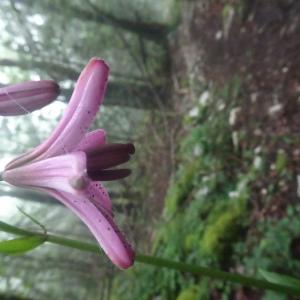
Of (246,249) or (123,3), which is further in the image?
(123,3)

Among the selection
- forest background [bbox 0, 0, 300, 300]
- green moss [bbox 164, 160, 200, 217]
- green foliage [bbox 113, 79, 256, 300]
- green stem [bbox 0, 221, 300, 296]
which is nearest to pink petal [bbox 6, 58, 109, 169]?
green stem [bbox 0, 221, 300, 296]

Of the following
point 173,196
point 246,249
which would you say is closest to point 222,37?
point 173,196

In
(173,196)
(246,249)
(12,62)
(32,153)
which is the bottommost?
(32,153)

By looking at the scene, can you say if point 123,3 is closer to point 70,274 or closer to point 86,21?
point 86,21

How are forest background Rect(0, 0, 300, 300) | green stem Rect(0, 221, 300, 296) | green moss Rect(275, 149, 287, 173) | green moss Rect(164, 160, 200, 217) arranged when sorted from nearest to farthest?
green stem Rect(0, 221, 300, 296)
green moss Rect(275, 149, 287, 173)
forest background Rect(0, 0, 300, 300)
green moss Rect(164, 160, 200, 217)

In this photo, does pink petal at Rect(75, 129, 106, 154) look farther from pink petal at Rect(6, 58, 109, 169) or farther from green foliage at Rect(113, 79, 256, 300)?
green foliage at Rect(113, 79, 256, 300)

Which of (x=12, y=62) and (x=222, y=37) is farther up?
(x=12, y=62)

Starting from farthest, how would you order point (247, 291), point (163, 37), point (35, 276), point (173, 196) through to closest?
point (163, 37)
point (35, 276)
point (173, 196)
point (247, 291)

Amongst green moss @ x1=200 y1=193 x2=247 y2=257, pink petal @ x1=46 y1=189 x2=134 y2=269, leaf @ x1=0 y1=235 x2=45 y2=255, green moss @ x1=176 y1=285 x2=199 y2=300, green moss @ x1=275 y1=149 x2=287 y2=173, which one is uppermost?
green moss @ x1=275 y1=149 x2=287 y2=173
